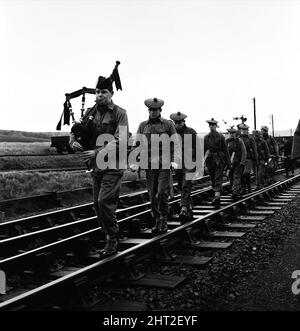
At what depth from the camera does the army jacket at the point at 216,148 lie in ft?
35.0

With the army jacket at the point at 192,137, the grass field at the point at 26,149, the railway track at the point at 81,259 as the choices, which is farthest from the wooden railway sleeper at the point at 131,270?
the grass field at the point at 26,149

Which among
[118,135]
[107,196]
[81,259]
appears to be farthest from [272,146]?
[107,196]

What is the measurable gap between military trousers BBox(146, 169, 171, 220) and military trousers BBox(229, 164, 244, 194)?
4943 mm

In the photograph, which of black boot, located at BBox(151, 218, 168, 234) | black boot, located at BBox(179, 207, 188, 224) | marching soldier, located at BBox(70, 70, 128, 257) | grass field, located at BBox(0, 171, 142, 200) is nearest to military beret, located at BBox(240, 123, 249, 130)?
grass field, located at BBox(0, 171, 142, 200)

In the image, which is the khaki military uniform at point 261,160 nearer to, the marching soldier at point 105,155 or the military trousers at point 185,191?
the military trousers at point 185,191

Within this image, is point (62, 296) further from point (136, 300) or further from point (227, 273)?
point (227, 273)

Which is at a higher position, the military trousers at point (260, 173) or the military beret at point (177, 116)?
the military beret at point (177, 116)

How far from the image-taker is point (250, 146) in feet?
46.2

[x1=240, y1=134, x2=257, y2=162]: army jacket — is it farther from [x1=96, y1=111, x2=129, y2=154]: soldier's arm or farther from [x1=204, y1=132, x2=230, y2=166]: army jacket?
[x1=96, y1=111, x2=129, y2=154]: soldier's arm

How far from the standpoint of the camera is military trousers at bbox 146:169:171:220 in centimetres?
704

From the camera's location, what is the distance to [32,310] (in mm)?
4051

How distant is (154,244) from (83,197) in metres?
6.23

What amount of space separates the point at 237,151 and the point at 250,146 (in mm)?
1435
